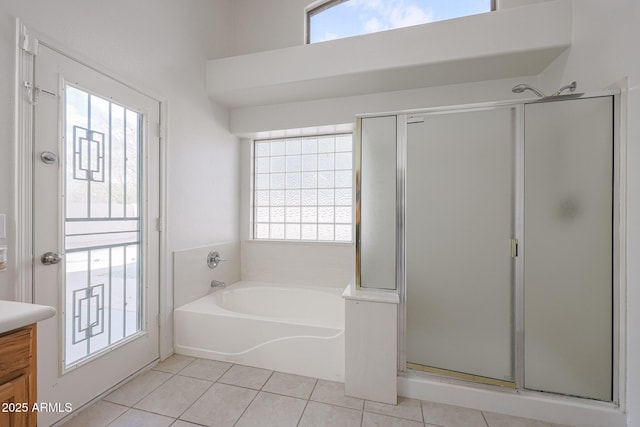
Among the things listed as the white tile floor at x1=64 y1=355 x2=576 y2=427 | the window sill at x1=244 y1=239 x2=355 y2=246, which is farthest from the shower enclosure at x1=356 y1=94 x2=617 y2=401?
the window sill at x1=244 y1=239 x2=355 y2=246

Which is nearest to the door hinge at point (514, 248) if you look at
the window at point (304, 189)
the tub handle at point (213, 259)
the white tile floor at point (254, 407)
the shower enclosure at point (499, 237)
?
the shower enclosure at point (499, 237)

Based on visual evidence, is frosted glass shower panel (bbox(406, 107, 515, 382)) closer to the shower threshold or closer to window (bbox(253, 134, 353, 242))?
the shower threshold

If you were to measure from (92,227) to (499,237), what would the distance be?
2.45 meters

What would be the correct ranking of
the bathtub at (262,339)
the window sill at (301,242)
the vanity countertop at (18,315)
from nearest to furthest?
1. the vanity countertop at (18,315)
2. the bathtub at (262,339)
3. the window sill at (301,242)

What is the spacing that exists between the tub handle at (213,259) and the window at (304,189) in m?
0.63

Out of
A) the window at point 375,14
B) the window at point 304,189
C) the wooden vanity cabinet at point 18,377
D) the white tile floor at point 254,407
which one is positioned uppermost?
the window at point 375,14

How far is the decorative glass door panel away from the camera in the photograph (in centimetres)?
153

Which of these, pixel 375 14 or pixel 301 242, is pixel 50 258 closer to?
pixel 301 242

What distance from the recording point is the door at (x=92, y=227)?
1405 mm

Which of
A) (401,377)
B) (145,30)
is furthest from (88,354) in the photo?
(145,30)

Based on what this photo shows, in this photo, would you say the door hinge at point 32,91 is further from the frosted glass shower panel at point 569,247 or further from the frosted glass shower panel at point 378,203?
the frosted glass shower panel at point 569,247

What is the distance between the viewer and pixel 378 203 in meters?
1.82

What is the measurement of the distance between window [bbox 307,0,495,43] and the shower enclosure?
122 cm

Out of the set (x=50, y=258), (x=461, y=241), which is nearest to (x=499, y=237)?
(x=461, y=241)
